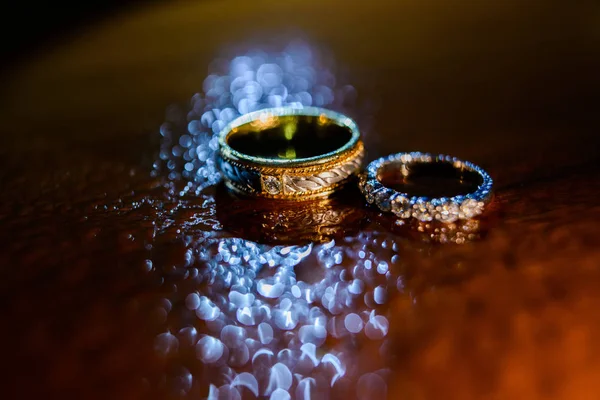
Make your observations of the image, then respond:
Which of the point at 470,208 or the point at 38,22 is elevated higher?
the point at 38,22

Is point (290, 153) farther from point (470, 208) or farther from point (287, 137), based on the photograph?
point (470, 208)

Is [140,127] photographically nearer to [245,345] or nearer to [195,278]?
[195,278]

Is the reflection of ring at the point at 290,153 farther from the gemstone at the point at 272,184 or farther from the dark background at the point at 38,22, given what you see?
the dark background at the point at 38,22

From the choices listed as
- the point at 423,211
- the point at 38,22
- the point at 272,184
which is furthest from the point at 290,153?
the point at 38,22

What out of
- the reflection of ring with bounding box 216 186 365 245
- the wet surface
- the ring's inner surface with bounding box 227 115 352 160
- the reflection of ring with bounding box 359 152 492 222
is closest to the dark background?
the wet surface

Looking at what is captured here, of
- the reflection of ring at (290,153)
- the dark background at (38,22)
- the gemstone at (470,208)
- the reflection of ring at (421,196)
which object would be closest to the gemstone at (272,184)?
the reflection of ring at (290,153)

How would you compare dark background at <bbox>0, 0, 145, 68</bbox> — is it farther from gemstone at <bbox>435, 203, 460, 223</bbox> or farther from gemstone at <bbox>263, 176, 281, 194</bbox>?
gemstone at <bbox>435, 203, 460, 223</bbox>

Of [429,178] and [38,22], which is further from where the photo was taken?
[38,22]

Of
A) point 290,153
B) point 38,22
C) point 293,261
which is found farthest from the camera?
point 38,22
